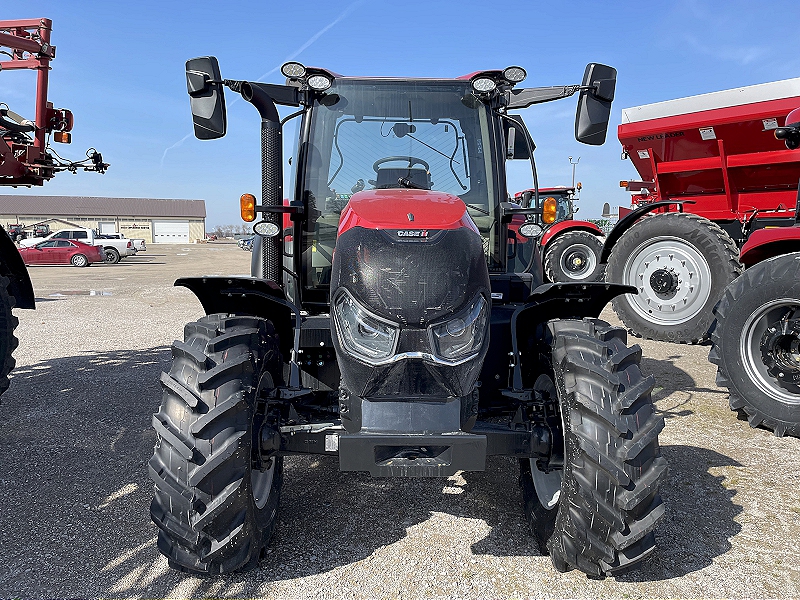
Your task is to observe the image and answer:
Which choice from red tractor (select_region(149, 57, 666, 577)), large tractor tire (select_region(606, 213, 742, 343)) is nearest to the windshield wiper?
red tractor (select_region(149, 57, 666, 577))

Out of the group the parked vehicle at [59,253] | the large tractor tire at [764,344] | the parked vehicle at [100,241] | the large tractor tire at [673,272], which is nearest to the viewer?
the large tractor tire at [764,344]

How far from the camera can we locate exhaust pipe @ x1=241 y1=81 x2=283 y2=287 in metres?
3.24

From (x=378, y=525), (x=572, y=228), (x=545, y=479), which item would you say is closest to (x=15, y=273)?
(x=378, y=525)

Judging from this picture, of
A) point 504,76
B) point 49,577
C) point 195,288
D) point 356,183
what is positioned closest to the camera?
point 49,577

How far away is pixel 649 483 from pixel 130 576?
2.27m

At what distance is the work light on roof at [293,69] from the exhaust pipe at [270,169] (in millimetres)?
170

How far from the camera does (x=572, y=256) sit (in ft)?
35.7

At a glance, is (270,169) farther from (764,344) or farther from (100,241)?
(100,241)

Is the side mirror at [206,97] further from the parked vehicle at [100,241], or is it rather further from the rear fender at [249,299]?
the parked vehicle at [100,241]

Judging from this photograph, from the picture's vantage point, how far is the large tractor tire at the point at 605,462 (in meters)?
2.39

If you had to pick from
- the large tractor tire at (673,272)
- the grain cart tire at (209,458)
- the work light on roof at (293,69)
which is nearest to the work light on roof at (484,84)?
the work light on roof at (293,69)

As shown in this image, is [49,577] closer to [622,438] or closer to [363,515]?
[363,515]

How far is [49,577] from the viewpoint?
2.62 metres

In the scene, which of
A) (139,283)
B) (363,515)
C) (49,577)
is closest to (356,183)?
(363,515)
